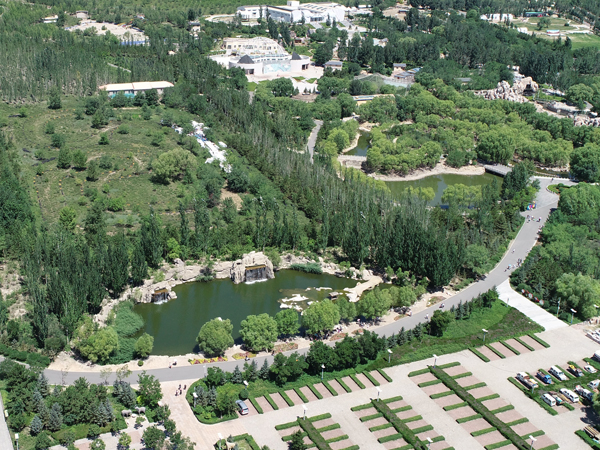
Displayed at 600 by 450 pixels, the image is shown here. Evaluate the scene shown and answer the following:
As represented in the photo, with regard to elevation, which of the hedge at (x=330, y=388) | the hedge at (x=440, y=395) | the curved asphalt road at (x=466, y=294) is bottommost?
the hedge at (x=440, y=395)

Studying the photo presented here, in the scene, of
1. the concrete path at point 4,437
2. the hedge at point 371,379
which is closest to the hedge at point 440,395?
the hedge at point 371,379

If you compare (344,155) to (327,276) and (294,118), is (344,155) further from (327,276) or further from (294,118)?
(327,276)

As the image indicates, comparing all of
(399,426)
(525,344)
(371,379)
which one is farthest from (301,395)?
(525,344)

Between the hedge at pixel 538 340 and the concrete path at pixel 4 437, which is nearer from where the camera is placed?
the concrete path at pixel 4 437

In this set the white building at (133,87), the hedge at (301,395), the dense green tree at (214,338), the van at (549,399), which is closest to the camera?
the hedge at (301,395)

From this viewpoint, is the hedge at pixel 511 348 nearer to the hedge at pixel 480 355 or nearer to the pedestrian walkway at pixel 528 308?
the hedge at pixel 480 355

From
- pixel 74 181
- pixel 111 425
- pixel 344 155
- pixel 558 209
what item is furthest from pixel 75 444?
pixel 344 155

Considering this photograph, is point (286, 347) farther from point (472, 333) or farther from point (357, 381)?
point (472, 333)
